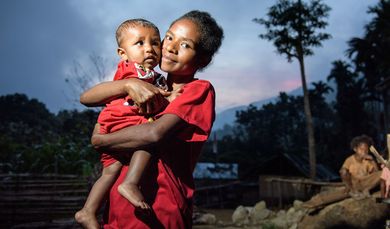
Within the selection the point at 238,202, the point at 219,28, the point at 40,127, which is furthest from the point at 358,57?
the point at 219,28

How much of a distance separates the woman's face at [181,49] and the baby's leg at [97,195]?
0.45 metres

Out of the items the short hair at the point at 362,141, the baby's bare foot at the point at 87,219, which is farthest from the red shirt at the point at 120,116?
the short hair at the point at 362,141

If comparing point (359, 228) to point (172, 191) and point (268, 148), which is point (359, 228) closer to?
point (172, 191)

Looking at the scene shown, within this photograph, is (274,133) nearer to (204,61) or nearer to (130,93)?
(204,61)

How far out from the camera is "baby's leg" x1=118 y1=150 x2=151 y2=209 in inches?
64.1

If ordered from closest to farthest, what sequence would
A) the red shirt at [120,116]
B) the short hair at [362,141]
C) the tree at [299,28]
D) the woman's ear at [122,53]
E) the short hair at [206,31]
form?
the red shirt at [120,116]
the short hair at [206,31]
the woman's ear at [122,53]
the short hair at [362,141]
the tree at [299,28]

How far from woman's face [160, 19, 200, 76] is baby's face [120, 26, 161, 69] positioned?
0.06m

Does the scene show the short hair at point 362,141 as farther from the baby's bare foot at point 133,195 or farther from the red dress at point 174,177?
the baby's bare foot at point 133,195

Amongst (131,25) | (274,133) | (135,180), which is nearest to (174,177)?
(135,180)

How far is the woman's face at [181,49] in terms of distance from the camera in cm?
186

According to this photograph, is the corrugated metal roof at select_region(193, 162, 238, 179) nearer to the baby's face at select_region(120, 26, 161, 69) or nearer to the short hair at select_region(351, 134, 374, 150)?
the short hair at select_region(351, 134, 374, 150)

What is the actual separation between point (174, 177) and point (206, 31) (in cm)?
62

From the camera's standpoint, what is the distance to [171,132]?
1688 millimetres

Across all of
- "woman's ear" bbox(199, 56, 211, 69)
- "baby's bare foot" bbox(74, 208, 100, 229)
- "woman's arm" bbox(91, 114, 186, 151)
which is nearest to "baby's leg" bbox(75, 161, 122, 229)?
"baby's bare foot" bbox(74, 208, 100, 229)
